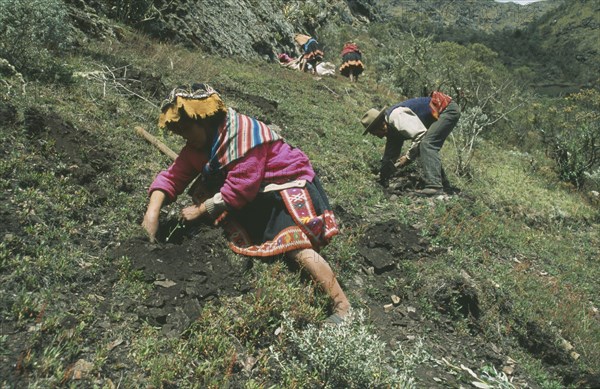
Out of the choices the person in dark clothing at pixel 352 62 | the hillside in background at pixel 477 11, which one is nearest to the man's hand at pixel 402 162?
the person in dark clothing at pixel 352 62

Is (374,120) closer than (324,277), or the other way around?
(324,277)

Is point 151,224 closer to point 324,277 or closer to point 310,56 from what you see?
point 324,277

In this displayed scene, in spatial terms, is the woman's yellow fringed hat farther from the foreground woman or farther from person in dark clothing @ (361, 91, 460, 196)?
person in dark clothing @ (361, 91, 460, 196)

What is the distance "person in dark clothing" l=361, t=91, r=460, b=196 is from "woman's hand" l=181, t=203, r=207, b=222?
337 centimetres

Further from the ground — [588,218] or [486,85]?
[486,85]

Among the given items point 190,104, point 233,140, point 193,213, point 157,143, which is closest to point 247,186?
point 233,140

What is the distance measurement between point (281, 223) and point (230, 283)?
54cm

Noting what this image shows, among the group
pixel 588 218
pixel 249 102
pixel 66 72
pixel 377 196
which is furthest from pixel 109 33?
pixel 588 218

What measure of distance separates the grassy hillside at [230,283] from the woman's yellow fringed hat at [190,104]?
2.67 feet

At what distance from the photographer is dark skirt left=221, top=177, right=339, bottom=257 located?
3176mm

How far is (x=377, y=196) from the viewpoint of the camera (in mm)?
5844

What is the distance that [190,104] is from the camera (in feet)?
9.79

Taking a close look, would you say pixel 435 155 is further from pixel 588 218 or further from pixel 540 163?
pixel 540 163

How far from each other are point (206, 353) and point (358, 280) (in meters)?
1.79
